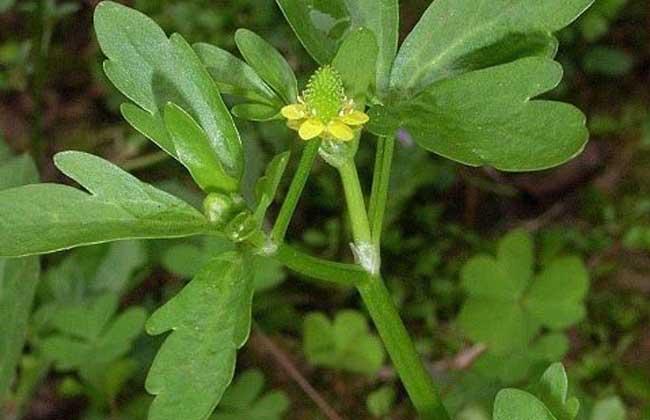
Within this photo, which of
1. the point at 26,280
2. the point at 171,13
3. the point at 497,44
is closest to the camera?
the point at 497,44

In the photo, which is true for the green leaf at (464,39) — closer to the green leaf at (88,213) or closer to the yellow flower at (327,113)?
the yellow flower at (327,113)

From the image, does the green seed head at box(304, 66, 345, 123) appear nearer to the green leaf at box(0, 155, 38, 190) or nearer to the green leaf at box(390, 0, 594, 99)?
the green leaf at box(390, 0, 594, 99)

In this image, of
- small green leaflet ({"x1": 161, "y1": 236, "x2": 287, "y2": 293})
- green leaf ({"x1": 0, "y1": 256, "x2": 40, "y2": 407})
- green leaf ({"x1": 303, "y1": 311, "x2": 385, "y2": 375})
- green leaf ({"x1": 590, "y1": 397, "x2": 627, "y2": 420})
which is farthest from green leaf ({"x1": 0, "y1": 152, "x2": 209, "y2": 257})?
green leaf ({"x1": 303, "y1": 311, "x2": 385, "y2": 375})

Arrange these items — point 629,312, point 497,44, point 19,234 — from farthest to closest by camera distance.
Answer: point 629,312 → point 497,44 → point 19,234

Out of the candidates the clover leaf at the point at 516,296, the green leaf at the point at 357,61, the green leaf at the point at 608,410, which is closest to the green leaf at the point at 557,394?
the green leaf at the point at 357,61

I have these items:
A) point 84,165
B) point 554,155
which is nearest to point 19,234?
point 84,165

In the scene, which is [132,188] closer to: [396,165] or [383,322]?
[383,322]
